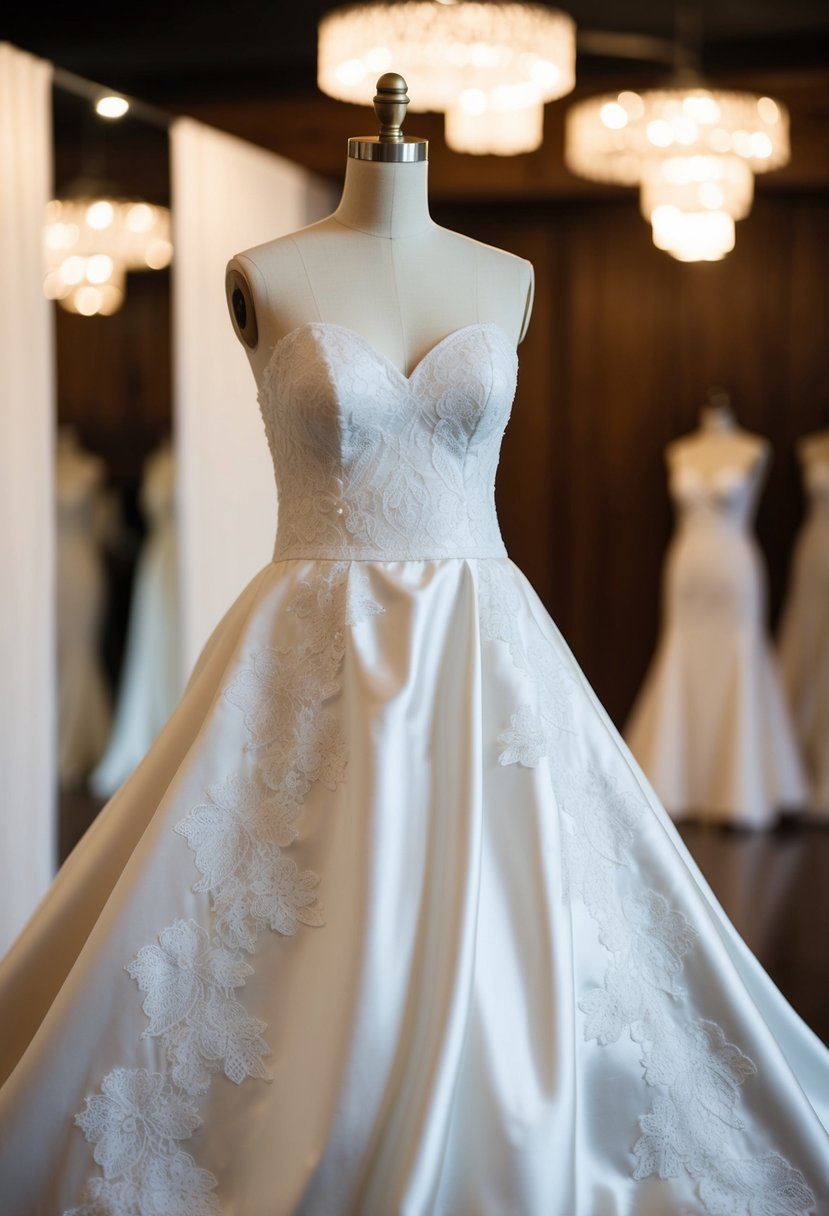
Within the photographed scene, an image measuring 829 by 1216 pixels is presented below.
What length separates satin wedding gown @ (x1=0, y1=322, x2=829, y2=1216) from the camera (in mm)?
2021

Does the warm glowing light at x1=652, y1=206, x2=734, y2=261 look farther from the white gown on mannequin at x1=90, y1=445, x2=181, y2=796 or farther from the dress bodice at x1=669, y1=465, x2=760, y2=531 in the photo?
the white gown on mannequin at x1=90, y1=445, x2=181, y2=796

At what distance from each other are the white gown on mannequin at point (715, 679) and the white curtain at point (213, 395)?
215 centimetres

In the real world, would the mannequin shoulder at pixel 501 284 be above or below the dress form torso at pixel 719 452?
above

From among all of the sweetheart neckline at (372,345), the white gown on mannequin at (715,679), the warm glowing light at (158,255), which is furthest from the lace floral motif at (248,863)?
the white gown on mannequin at (715,679)

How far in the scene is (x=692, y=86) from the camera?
4.96m

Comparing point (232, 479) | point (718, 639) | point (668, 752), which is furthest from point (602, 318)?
point (232, 479)

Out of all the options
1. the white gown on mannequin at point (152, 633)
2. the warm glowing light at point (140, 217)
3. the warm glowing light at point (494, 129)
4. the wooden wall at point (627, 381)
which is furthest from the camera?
the wooden wall at point (627, 381)

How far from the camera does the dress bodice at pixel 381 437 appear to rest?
240 cm

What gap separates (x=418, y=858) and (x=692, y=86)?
146 inches

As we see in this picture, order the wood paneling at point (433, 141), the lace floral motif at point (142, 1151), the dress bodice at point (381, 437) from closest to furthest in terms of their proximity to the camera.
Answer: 1. the lace floral motif at point (142, 1151)
2. the dress bodice at point (381, 437)
3. the wood paneling at point (433, 141)

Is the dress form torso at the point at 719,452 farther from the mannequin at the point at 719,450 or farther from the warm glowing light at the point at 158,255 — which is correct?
the warm glowing light at the point at 158,255

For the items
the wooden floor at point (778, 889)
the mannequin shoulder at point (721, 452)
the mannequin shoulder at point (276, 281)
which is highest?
the mannequin shoulder at point (276, 281)

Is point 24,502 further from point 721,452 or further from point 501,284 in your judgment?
point 721,452

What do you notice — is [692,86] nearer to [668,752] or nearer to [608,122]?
[608,122]
